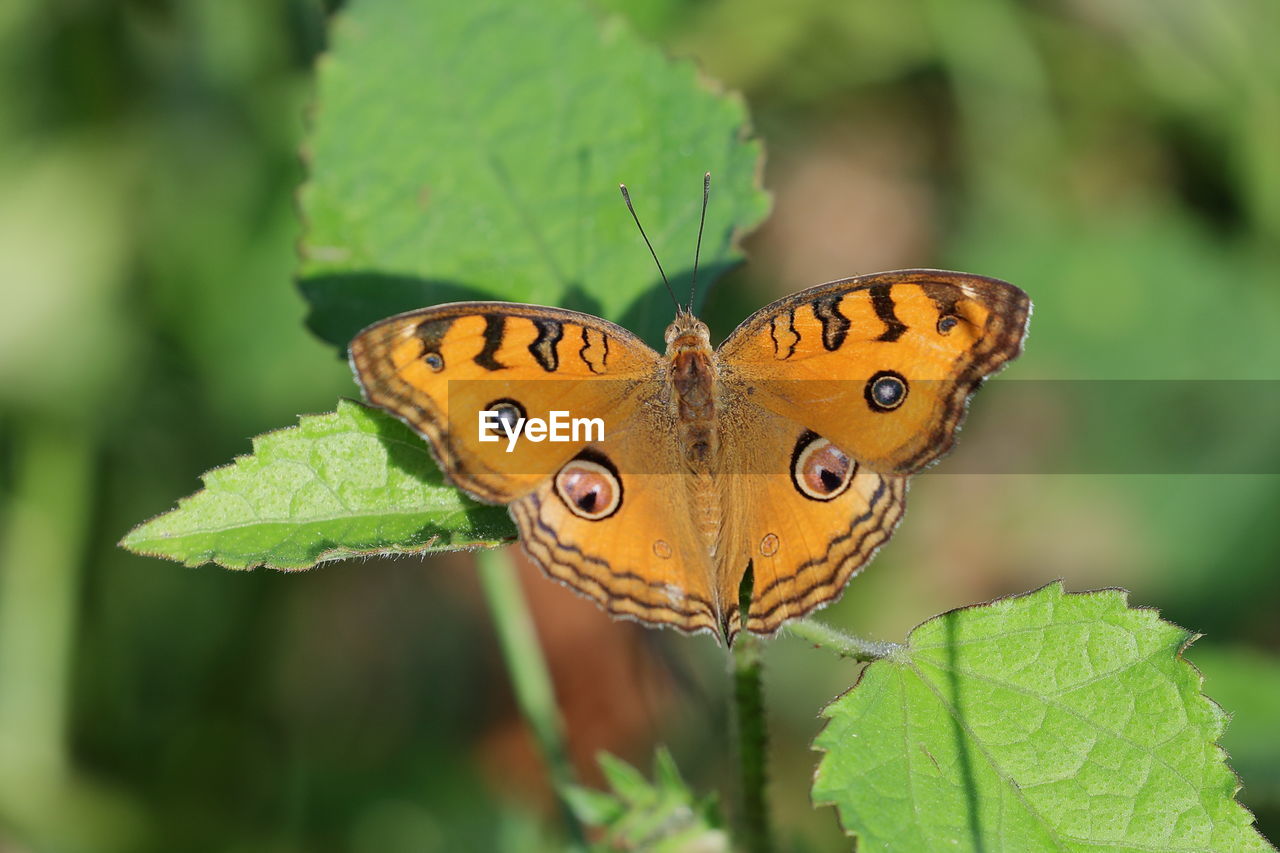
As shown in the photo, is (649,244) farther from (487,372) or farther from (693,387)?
(487,372)

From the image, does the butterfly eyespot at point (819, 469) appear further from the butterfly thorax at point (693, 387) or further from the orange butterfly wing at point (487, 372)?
the orange butterfly wing at point (487, 372)

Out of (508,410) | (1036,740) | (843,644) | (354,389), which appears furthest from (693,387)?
(354,389)

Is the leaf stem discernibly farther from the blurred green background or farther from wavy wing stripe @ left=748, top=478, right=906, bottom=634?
the blurred green background

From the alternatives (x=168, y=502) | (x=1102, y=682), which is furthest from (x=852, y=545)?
(x=168, y=502)

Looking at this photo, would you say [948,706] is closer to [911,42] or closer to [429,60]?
[429,60]

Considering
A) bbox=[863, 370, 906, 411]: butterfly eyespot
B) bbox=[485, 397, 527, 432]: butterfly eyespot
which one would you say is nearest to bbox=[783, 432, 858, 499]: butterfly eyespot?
bbox=[863, 370, 906, 411]: butterfly eyespot
